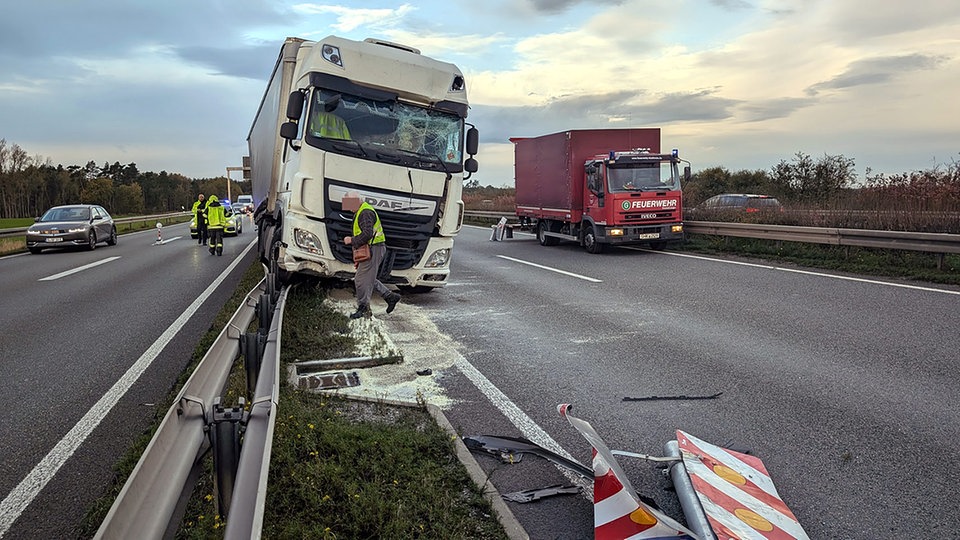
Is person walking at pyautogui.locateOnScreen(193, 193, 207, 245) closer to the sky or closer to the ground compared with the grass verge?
closer to the sky

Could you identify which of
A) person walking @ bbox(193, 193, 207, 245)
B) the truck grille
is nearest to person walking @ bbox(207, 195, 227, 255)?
person walking @ bbox(193, 193, 207, 245)

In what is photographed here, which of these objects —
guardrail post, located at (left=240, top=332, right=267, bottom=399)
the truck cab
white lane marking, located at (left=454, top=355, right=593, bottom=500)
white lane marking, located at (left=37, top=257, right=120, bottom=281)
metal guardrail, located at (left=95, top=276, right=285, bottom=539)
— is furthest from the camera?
the truck cab

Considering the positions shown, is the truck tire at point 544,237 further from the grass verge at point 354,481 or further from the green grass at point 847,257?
the grass verge at point 354,481

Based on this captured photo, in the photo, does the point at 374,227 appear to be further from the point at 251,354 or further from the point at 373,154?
the point at 251,354

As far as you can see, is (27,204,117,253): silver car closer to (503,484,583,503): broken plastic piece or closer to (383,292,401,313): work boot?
(383,292,401,313): work boot

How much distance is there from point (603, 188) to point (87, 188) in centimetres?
10242

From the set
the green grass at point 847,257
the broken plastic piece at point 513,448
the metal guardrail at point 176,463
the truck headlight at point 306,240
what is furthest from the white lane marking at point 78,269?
the green grass at point 847,257

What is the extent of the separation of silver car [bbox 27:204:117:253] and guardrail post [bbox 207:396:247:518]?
21.9 m

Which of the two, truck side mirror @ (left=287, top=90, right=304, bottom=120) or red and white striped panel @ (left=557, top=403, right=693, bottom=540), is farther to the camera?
truck side mirror @ (left=287, top=90, right=304, bottom=120)

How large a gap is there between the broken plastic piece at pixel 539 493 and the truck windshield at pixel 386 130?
659 centimetres

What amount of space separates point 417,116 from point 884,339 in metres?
6.54

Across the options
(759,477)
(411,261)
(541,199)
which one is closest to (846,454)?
(759,477)

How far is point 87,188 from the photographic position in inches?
3907

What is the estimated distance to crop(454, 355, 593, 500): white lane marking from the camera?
3.91m
